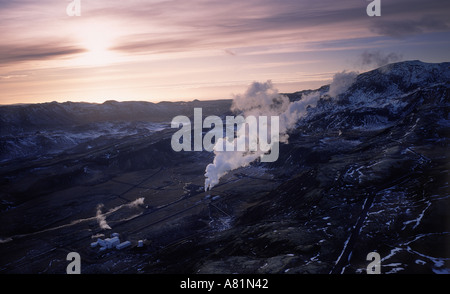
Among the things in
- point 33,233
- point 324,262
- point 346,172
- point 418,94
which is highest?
point 418,94

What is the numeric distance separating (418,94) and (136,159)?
173612mm

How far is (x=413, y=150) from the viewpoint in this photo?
10306 centimetres

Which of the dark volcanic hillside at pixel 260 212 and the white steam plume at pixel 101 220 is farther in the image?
the white steam plume at pixel 101 220

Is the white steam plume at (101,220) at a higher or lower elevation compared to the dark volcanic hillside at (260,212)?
lower

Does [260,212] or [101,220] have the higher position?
[260,212]

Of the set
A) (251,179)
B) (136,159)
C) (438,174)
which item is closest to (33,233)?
(251,179)

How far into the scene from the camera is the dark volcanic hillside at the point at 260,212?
184ft

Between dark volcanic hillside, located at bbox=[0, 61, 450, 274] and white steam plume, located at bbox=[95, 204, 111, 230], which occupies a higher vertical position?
dark volcanic hillside, located at bbox=[0, 61, 450, 274]

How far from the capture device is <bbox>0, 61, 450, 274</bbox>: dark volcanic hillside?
5619 cm

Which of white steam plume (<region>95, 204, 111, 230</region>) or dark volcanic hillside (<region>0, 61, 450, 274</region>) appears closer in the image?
dark volcanic hillside (<region>0, 61, 450, 274</region>)

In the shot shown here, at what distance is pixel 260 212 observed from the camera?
91000 mm
